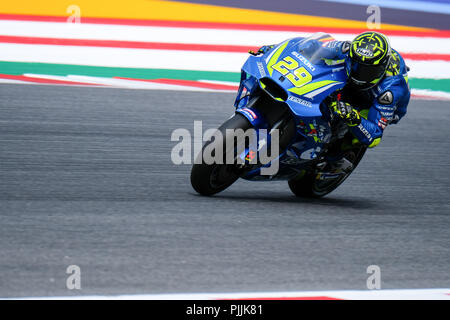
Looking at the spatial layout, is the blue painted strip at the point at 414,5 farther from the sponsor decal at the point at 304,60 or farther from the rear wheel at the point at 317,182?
the sponsor decal at the point at 304,60

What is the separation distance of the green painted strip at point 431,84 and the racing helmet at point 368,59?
5896mm

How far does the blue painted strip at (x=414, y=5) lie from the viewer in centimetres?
1310

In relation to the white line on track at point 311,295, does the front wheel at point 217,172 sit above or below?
above

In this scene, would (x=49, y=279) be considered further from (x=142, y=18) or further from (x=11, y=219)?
(x=142, y=18)

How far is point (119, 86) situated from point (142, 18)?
2027 millimetres

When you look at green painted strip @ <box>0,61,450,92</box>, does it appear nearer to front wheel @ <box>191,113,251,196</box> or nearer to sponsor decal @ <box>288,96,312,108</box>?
front wheel @ <box>191,113,251,196</box>

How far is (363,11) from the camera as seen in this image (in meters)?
13.0

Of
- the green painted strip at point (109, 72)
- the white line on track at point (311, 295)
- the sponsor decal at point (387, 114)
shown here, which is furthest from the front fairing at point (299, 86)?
the green painted strip at point (109, 72)

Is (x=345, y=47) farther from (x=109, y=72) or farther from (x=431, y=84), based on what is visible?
(x=431, y=84)

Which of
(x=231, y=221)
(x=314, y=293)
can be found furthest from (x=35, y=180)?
(x=314, y=293)

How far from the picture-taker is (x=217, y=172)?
589 centimetres

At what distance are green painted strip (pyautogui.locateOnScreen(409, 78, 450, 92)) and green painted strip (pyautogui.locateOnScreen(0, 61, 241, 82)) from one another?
2.41m

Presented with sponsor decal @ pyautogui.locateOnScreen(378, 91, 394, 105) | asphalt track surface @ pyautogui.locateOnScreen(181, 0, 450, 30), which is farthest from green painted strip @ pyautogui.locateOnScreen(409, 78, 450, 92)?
sponsor decal @ pyautogui.locateOnScreen(378, 91, 394, 105)

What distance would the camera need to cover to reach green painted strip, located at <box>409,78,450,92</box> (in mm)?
11648
